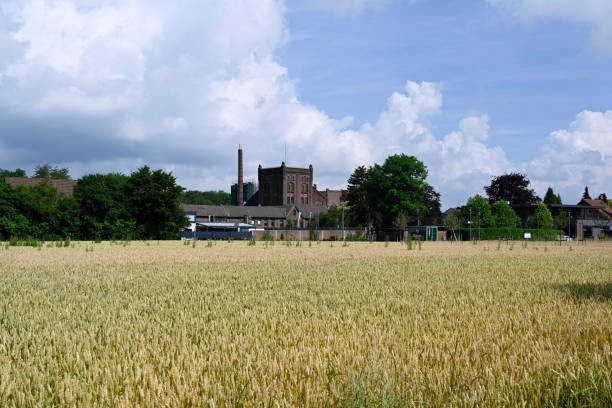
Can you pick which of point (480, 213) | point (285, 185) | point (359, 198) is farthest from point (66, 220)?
point (285, 185)

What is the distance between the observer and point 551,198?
115250 millimetres

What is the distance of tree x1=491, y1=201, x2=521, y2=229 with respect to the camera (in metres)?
83.4

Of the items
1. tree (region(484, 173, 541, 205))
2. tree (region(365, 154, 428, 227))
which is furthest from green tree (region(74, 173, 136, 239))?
tree (region(484, 173, 541, 205))

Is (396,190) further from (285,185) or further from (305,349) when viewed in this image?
(305,349)

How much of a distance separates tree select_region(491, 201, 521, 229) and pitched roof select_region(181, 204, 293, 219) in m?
60.4

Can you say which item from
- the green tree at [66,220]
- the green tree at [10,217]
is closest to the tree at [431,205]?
the green tree at [66,220]

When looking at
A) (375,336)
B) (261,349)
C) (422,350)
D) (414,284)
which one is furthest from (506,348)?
(414,284)

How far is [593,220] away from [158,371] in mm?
111344

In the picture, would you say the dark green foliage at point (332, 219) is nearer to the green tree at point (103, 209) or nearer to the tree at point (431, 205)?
the tree at point (431, 205)

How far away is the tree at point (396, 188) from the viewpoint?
7594cm

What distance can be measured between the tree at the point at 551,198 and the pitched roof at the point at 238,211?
213 feet

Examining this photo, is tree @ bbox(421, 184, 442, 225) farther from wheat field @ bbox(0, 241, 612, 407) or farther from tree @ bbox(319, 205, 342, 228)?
wheat field @ bbox(0, 241, 612, 407)

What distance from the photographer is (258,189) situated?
14975cm

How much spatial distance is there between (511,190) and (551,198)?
19.8 metres
